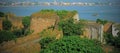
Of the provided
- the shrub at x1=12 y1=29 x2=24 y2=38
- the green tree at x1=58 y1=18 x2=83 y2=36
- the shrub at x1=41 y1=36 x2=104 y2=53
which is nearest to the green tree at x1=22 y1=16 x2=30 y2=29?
the shrub at x1=12 y1=29 x2=24 y2=38

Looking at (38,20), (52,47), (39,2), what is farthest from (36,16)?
(39,2)

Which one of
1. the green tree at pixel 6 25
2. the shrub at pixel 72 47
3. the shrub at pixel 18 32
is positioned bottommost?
the shrub at pixel 18 32

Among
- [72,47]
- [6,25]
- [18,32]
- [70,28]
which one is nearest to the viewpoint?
[72,47]

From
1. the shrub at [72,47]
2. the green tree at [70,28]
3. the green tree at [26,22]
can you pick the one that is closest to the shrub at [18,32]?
the green tree at [26,22]

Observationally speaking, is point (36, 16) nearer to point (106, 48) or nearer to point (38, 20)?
point (38, 20)

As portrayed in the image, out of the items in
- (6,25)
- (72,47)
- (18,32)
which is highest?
(72,47)

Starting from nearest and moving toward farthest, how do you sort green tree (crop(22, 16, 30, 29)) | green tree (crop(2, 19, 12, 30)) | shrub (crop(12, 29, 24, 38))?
shrub (crop(12, 29, 24, 38)) → green tree (crop(2, 19, 12, 30)) → green tree (crop(22, 16, 30, 29))

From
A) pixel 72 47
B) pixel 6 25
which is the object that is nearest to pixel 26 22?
pixel 6 25

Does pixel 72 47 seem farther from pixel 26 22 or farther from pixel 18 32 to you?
pixel 26 22

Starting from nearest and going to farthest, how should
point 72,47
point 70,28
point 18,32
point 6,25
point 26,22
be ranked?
1. point 72,47
2. point 70,28
3. point 18,32
4. point 6,25
5. point 26,22

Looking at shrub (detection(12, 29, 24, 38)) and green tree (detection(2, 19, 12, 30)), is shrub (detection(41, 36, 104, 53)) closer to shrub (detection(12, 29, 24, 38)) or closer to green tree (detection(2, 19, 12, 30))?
shrub (detection(12, 29, 24, 38))

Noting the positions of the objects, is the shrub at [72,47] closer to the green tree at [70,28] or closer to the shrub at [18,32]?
the green tree at [70,28]
